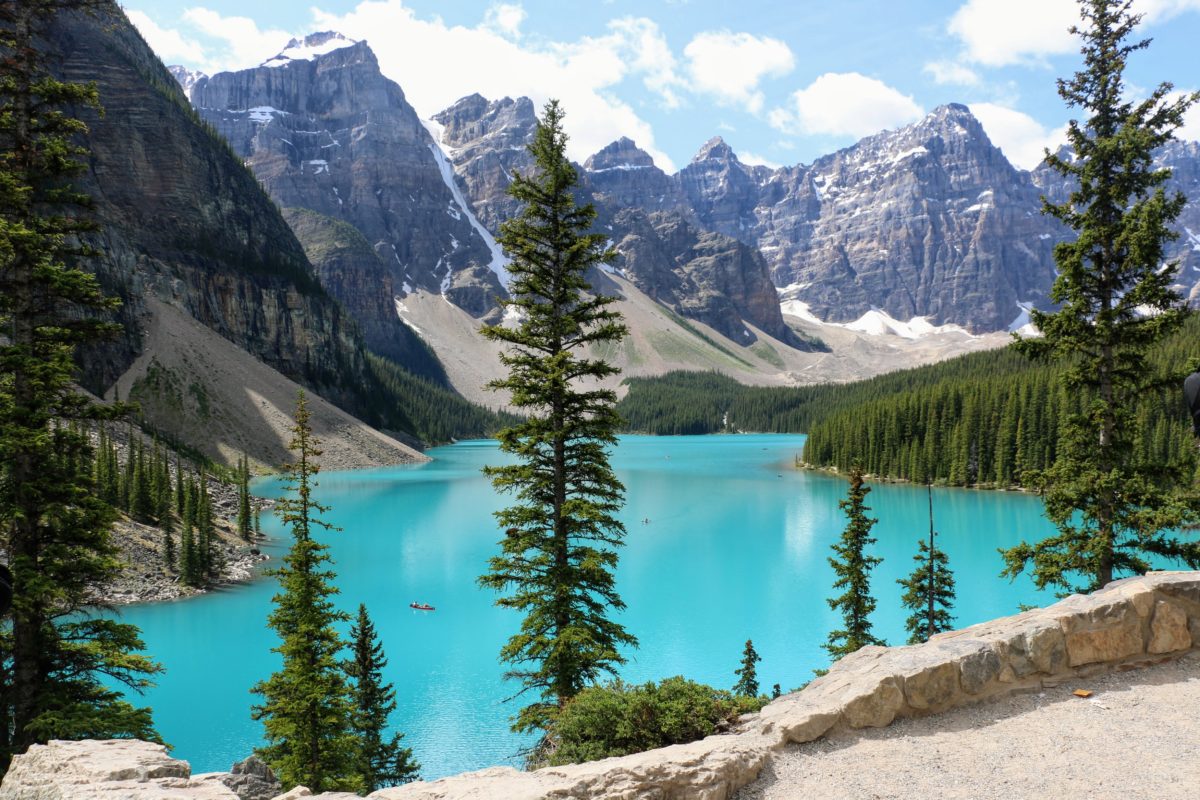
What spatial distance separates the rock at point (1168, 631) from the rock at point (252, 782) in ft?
40.8

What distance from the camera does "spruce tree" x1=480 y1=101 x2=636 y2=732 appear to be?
15430mm

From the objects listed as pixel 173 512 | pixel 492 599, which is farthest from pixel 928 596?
pixel 173 512

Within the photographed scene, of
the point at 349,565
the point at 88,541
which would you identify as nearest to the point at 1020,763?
the point at 88,541

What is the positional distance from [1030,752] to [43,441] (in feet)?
47.6

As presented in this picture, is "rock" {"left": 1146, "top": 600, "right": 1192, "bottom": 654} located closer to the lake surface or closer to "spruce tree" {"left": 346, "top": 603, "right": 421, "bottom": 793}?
the lake surface

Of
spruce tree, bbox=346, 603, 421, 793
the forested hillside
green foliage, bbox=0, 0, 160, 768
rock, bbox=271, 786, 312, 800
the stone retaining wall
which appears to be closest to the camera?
the stone retaining wall

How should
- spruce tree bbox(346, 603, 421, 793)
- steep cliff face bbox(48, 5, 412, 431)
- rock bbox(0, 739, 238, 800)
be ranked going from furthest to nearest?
steep cliff face bbox(48, 5, 412, 431)
spruce tree bbox(346, 603, 421, 793)
rock bbox(0, 739, 238, 800)

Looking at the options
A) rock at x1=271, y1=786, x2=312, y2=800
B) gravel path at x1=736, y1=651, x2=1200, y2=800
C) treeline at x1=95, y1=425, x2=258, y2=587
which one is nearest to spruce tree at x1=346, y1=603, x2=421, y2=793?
rock at x1=271, y1=786, x2=312, y2=800

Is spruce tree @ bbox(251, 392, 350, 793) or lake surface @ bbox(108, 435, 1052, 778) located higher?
spruce tree @ bbox(251, 392, 350, 793)

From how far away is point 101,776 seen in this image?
21.9 ft

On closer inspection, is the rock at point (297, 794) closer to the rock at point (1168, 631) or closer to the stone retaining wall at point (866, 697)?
the stone retaining wall at point (866, 697)

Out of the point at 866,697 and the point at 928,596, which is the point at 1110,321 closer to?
the point at 866,697

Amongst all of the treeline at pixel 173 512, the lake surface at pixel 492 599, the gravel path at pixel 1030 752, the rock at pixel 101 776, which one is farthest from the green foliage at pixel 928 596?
the treeline at pixel 173 512

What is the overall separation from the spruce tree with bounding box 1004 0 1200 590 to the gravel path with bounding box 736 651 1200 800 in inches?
222
